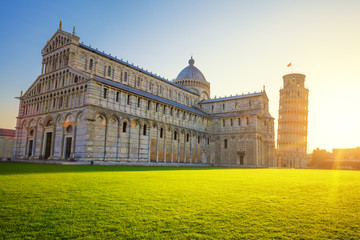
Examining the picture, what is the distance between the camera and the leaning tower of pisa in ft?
269

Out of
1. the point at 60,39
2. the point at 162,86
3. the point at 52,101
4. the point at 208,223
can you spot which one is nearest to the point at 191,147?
the point at 162,86

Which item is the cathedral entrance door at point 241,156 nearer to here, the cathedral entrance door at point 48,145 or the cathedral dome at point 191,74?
the cathedral dome at point 191,74

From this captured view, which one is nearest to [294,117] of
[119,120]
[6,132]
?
[119,120]

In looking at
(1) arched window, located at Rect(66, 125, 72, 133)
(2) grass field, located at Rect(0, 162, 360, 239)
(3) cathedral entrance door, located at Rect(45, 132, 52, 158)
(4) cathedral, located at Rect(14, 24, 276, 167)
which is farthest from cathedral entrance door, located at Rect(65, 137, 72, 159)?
(2) grass field, located at Rect(0, 162, 360, 239)

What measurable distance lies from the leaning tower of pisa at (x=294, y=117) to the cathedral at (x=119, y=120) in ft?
109

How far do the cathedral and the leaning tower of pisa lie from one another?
33.4 meters

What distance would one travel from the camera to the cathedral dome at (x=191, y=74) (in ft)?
208

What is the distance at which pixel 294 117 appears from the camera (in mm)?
83125

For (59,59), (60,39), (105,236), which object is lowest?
(105,236)

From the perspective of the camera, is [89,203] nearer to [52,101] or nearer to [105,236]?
[105,236]

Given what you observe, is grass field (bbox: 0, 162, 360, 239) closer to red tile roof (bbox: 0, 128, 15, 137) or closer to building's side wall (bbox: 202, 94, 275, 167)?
building's side wall (bbox: 202, 94, 275, 167)

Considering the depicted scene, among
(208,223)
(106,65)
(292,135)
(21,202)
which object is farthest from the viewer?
(292,135)

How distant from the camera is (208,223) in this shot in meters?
5.12

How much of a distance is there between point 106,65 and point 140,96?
8066mm
